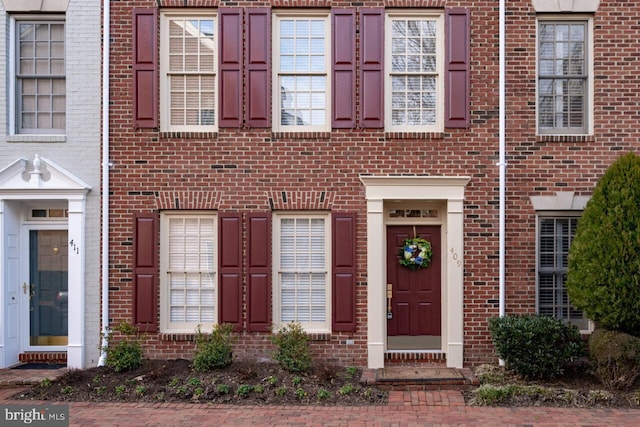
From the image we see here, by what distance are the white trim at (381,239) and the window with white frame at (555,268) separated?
1.31 m

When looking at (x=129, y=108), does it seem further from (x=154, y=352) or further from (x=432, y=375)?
(x=432, y=375)

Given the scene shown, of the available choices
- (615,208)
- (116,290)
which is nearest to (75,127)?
(116,290)

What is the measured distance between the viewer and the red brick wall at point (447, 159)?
895 centimetres

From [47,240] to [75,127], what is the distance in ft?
6.29

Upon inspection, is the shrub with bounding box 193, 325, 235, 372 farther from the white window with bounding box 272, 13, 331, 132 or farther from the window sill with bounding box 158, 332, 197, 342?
the white window with bounding box 272, 13, 331, 132

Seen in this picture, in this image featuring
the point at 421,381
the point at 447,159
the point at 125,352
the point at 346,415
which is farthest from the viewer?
the point at 447,159

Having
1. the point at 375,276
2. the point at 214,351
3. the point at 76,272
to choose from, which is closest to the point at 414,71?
the point at 375,276

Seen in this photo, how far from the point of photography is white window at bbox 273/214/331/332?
9.14 meters

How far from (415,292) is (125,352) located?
450 centimetres

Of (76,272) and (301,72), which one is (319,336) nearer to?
(76,272)

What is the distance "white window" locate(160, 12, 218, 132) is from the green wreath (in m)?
3.56

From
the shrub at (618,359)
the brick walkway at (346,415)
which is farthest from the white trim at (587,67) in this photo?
the brick walkway at (346,415)

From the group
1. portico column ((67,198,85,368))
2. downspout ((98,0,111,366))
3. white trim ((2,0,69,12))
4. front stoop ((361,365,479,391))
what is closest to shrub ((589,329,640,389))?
front stoop ((361,365,479,391))

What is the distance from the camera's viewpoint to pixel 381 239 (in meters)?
8.95
